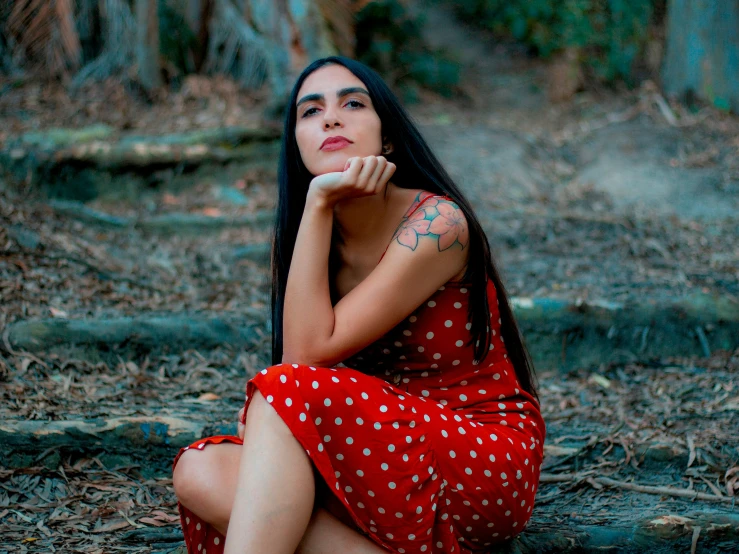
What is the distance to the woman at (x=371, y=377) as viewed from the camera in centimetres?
180

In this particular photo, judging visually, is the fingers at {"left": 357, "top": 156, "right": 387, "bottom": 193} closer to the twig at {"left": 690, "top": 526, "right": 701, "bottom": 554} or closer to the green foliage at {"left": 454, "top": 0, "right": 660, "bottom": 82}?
the twig at {"left": 690, "top": 526, "right": 701, "bottom": 554}

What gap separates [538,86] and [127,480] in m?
8.09

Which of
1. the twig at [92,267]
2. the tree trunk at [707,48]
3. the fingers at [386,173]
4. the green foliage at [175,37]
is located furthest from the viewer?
the tree trunk at [707,48]

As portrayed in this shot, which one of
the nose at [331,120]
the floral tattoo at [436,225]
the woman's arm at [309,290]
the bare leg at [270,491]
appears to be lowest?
the bare leg at [270,491]

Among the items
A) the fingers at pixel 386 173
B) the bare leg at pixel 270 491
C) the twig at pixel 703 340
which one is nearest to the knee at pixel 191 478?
the bare leg at pixel 270 491

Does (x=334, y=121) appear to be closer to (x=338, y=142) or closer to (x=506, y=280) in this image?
(x=338, y=142)

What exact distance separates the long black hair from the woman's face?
0.03 metres

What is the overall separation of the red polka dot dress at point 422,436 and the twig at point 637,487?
0.52m

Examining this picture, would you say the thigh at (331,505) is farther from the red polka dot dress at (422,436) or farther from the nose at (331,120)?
the nose at (331,120)

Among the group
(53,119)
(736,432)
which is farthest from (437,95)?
(736,432)

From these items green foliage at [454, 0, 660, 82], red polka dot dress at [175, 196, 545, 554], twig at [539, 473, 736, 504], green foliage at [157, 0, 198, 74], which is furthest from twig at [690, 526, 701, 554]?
green foliage at [454, 0, 660, 82]

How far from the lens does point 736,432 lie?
2805mm

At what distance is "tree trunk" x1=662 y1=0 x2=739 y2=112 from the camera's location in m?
7.48

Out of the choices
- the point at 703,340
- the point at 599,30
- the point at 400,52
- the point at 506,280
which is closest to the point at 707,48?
the point at 599,30
